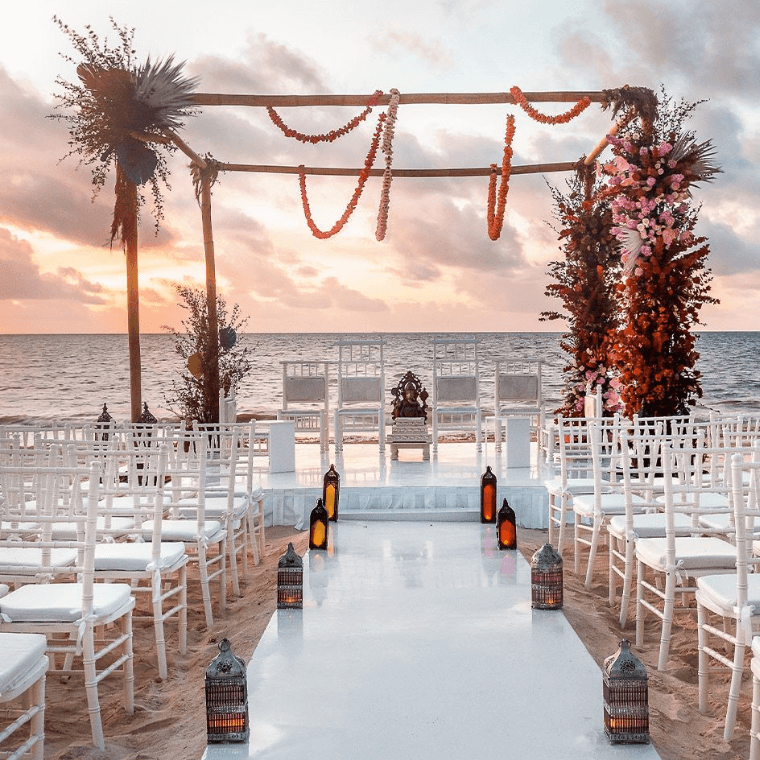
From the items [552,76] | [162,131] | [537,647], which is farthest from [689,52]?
[537,647]

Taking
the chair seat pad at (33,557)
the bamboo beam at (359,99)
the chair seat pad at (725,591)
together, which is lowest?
the chair seat pad at (725,591)

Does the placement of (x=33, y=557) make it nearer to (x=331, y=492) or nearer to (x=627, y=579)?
(x=331, y=492)

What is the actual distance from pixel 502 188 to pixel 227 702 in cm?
640

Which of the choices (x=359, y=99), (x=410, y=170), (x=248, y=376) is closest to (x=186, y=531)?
(x=359, y=99)

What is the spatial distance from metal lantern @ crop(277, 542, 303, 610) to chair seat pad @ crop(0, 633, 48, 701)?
1179mm

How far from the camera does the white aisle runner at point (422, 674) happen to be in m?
2.42

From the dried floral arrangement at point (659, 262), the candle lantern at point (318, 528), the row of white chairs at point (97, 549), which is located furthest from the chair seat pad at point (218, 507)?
the dried floral arrangement at point (659, 262)

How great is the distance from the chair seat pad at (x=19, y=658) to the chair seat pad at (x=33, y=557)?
3.19 feet

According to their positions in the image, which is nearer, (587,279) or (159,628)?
(159,628)

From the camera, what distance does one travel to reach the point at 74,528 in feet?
13.7

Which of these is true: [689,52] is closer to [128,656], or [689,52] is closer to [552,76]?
[552,76]

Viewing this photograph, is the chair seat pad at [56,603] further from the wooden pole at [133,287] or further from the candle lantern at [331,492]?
the wooden pole at [133,287]

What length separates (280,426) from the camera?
7.74 m

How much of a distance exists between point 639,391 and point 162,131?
4.52 m
